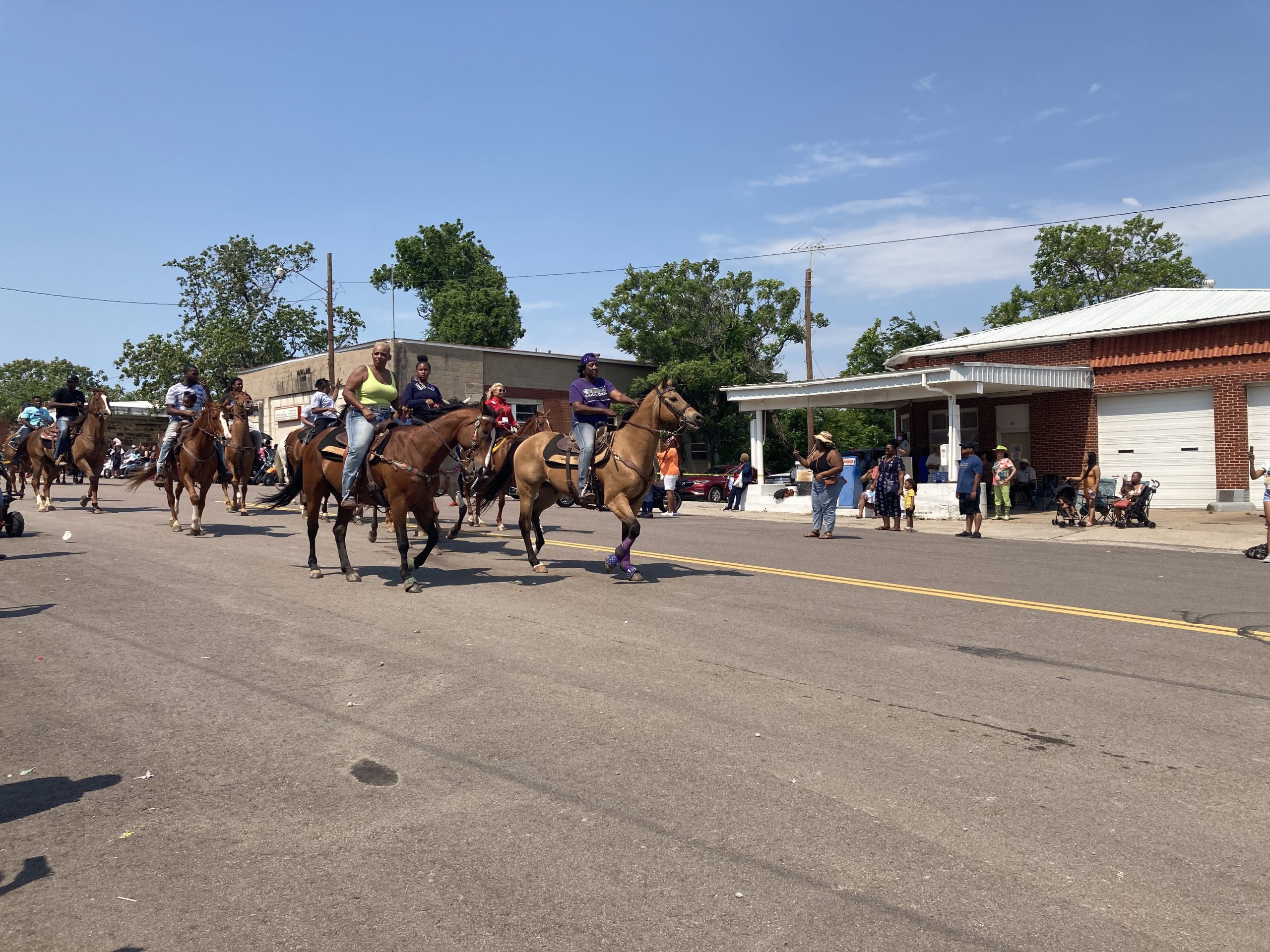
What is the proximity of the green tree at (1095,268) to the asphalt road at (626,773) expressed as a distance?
46952 millimetres

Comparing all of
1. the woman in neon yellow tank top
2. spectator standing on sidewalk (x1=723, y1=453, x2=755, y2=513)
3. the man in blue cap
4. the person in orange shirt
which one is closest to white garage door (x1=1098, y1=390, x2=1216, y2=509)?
spectator standing on sidewalk (x1=723, y1=453, x2=755, y2=513)

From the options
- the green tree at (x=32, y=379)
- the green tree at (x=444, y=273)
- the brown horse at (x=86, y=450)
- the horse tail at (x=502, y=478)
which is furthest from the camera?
the green tree at (x=32, y=379)

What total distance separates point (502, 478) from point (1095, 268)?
50566mm

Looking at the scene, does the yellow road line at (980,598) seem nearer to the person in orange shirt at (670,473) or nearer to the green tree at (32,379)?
the person in orange shirt at (670,473)

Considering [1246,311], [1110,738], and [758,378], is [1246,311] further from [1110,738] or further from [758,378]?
[758,378]

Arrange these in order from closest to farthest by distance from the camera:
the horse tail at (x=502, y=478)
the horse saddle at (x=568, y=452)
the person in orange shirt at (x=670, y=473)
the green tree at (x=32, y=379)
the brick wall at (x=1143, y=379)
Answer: the horse saddle at (x=568, y=452) → the horse tail at (x=502, y=478) → the brick wall at (x=1143, y=379) → the person in orange shirt at (x=670, y=473) → the green tree at (x=32, y=379)

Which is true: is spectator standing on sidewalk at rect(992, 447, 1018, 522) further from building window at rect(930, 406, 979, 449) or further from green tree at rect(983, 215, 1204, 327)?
green tree at rect(983, 215, 1204, 327)

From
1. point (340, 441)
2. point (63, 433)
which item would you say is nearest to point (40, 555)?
point (340, 441)

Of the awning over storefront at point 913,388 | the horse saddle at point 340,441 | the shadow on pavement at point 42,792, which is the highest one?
the awning over storefront at point 913,388

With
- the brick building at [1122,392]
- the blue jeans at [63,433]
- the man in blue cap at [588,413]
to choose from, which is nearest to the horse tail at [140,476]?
the blue jeans at [63,433]

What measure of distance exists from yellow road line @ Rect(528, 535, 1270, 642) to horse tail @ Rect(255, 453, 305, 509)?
4302mm

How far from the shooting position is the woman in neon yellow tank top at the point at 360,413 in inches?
439

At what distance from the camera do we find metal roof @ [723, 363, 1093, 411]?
23953 millimetres

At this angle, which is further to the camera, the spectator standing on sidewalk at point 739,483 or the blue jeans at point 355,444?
the spectator standing on sidewalk at point 739,483
